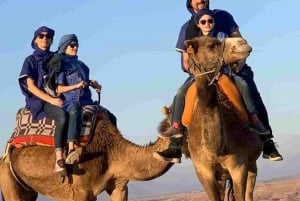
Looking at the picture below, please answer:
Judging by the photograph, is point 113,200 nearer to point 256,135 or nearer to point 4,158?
point 4,158

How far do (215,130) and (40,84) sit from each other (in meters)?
4.11

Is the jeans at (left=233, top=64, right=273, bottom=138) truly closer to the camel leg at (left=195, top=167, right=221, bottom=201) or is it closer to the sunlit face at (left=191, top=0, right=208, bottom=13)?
the sunlit face at (left=191, top=0, right=208, bottom=13)

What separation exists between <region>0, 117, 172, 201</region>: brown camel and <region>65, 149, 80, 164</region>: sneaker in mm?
233

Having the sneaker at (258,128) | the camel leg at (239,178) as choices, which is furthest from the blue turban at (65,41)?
the camel leg at (239,178)

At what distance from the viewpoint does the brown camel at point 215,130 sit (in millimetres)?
8516

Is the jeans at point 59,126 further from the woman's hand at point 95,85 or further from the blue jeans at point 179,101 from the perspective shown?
the blue jeans at point 179,101

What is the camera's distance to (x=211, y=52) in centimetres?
859

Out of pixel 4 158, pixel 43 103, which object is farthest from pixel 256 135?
pixel 4 158

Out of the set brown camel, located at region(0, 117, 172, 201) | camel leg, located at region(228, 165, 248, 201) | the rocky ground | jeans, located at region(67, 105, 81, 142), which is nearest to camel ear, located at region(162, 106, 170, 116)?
brown camel, located at region(0, 117, 172, 201)

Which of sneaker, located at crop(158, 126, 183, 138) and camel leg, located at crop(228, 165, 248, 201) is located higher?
sneaker, located at crop(158, 126, 183, 138)

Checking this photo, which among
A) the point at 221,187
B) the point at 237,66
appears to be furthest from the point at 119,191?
the point at 237,66

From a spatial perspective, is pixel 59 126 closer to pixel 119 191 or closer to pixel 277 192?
pixel 119 191

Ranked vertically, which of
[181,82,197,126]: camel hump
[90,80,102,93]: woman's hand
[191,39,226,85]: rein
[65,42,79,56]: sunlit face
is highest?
[65,42,79,56]: sunlit face

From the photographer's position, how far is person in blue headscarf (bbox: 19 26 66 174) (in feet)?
37.8
